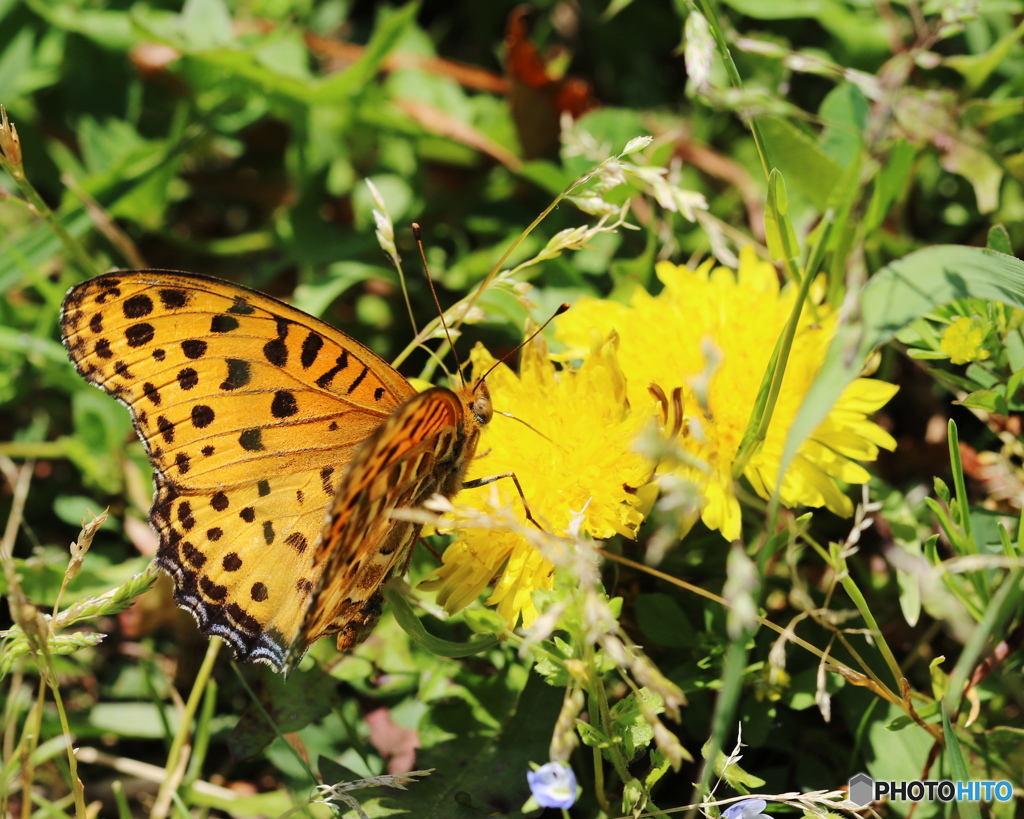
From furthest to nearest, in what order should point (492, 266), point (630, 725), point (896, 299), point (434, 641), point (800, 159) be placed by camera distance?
point (492, 266)
point (800, 159)
point (434, 641)
point (630, 725)
point (896, 299)

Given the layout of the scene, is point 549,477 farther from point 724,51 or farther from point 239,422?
point 724,51

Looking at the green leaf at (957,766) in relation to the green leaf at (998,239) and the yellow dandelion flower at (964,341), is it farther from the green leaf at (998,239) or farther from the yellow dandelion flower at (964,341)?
the green leaf at (998,239)

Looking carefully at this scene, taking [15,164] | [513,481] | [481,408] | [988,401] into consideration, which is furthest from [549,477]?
[15,164]

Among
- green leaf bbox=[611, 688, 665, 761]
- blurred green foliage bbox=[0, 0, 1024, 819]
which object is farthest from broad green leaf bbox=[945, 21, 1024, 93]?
green leaf bbox=[611, 688, 665, 761]

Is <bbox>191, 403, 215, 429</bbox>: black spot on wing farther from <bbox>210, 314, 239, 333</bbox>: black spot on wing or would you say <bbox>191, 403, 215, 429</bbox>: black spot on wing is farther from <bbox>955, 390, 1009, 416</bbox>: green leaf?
<bbox>955, 390, 1009, 416</bbox>: green leaf

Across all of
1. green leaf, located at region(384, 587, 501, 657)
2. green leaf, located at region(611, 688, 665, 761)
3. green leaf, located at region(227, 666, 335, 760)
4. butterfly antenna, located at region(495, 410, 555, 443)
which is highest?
butterfly antenna, located at region(495, 410, 555, 443)

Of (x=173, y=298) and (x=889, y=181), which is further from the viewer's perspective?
(x=889, y=181)

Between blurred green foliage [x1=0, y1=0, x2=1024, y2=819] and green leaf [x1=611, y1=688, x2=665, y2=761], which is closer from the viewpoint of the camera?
green leaf [x1=611, y1=688, x2=665, y2=761]

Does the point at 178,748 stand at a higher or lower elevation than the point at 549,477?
lower
